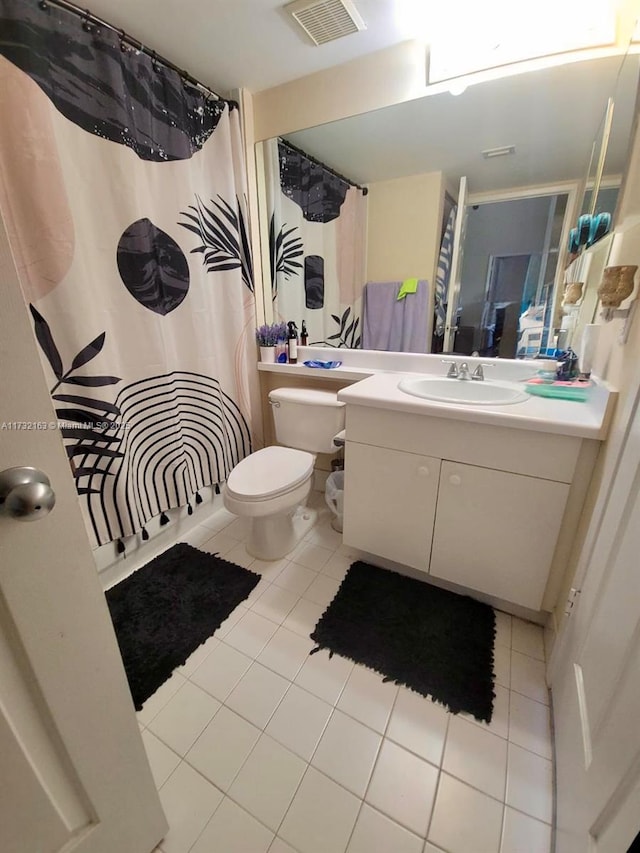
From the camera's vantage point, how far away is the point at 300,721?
3.38ft

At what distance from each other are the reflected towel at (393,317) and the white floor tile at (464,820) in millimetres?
1533

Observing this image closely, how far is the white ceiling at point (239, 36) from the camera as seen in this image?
1.19m

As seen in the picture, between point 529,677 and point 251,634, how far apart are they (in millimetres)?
945

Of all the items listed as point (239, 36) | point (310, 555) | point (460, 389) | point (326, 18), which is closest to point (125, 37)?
point (239, 36)

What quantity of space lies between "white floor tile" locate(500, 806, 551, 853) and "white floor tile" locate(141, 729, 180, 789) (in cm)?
82

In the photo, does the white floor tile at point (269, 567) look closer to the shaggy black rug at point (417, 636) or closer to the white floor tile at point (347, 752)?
the shaggy black rug at point (417, 636)

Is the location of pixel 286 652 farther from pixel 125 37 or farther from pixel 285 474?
pixel 125 37

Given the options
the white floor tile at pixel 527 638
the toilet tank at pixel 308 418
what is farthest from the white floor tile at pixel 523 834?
the toilet tank at pixel 308 418

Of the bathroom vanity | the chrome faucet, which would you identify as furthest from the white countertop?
the chrome faucet

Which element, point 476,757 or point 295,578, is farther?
point 295,578

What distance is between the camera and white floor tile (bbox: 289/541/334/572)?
5.31 feet

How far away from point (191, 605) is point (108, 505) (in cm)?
53

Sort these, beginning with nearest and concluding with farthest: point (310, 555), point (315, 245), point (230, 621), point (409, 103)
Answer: point (230, 621) → point (409, 103) → point (310, 555) → point (315, 245)

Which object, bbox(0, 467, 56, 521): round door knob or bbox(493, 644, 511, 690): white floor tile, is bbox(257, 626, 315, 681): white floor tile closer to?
bbox(493, 644, 511, 690): white floor tile
